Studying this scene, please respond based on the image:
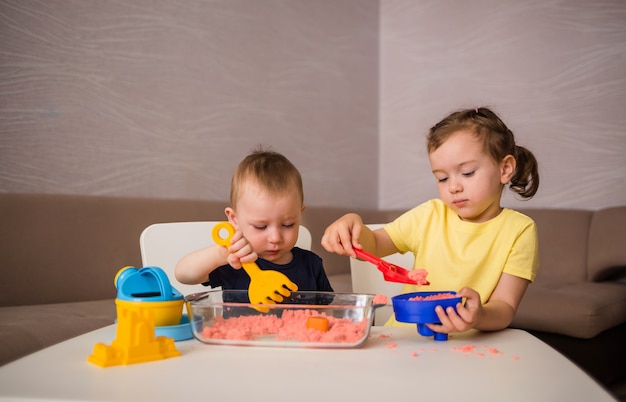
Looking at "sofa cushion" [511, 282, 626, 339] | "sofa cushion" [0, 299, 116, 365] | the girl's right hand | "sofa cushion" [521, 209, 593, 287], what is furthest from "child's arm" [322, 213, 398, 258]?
"sofa cushion" [521, 209, 593, 287]

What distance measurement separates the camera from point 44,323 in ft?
5.28

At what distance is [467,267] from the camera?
123cm

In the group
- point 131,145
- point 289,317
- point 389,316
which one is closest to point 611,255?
point 389,316

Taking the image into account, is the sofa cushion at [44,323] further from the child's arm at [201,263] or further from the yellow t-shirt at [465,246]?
the yellow t-shirt at [465,246]

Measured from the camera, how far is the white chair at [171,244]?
1.30 meters

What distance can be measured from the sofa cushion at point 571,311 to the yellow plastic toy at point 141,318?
1.77m

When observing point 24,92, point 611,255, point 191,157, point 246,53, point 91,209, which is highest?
point 246,53

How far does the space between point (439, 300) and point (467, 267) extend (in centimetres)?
41

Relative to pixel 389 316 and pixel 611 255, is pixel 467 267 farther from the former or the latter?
pixel 611 255

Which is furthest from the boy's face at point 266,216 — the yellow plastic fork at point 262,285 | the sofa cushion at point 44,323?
the sofa cushion at point 44,323

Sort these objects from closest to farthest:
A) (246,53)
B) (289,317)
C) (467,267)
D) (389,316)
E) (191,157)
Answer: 1. (289,317)
2. (467,267)
3. (389,316)
4. (191,157)
5. (246,53)

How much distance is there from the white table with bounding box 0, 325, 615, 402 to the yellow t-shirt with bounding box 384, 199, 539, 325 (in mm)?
333

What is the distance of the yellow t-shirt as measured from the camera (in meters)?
1.16

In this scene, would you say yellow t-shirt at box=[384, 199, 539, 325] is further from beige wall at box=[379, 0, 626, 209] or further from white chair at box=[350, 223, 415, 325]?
beige wall at box=[379, 0, 626, 209]
